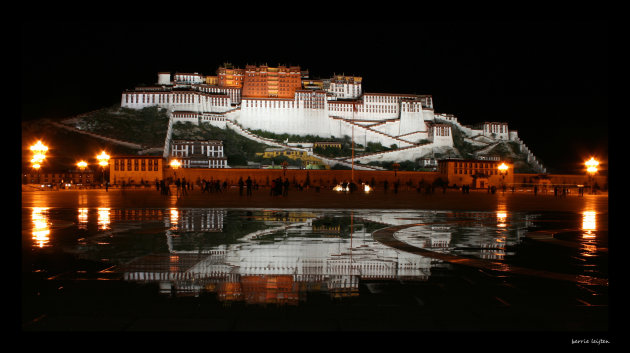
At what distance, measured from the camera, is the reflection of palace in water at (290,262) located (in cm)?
468

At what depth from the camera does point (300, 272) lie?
17.6ft

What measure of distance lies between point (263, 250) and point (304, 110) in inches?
3370

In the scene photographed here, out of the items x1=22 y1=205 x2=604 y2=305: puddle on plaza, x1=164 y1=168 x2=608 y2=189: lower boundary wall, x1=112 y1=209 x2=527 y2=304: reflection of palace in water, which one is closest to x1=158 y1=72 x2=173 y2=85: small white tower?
x1=164 y1=168 x2=608 y2=189: lower boundary wall

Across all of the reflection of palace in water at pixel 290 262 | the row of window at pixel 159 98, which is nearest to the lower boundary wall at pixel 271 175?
the row of window at pixel 159 98

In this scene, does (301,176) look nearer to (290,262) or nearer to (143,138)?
(143,138)

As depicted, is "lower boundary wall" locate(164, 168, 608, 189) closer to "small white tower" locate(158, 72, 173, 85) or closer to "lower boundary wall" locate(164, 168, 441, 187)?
"lower boundary wall" locate(164, 168, 441, 187)

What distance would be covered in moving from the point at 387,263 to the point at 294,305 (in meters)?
2.17

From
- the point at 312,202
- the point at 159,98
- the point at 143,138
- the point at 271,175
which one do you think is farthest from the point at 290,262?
the point at 159,98

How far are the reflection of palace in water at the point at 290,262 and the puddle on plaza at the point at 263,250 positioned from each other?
0.01m

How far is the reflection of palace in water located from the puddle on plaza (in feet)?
0.04

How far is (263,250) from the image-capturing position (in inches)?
274

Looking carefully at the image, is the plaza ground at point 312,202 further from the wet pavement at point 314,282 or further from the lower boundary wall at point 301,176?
the lower boundary wall at point 301,176

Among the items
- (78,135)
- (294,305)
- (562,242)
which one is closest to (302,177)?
(78,135)

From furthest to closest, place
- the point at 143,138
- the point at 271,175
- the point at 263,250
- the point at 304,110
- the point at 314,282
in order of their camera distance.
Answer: the point at 304,110, the point at 143,138, the point at 271,175, the point at 263,250, the point at 314,282
